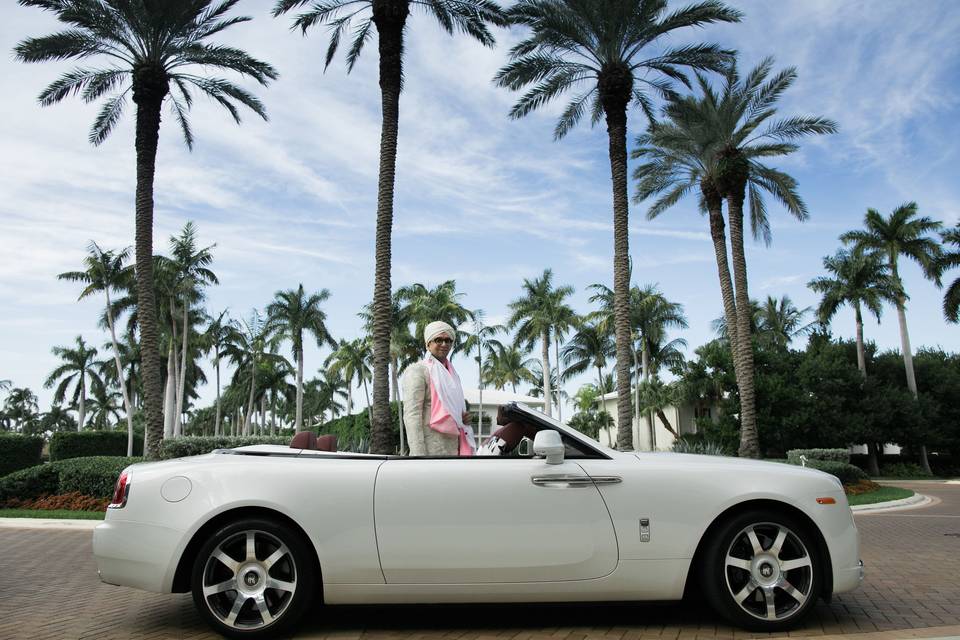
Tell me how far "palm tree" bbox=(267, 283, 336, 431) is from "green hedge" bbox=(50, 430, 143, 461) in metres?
18.7

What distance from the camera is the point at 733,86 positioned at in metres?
26.3

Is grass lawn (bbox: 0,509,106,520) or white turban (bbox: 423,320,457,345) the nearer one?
white turban (bbox: 423,320,457,345)

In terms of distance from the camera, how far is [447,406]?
4.97 metres

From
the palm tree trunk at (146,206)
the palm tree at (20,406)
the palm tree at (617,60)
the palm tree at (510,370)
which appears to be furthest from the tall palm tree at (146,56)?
the palm tree at (20,406)

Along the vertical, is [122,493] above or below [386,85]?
below

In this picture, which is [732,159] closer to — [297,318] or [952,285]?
[952,285]

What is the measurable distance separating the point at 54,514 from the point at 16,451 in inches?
535

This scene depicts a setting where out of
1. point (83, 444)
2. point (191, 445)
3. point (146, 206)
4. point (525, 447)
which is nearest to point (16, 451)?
point (83, 444)

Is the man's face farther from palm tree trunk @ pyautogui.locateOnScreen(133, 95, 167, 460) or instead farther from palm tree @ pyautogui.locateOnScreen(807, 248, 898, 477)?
palm tree @ pyautogui.locateOnScreen(807, 248, 898, 477)

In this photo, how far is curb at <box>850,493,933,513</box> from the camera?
1561 centimetres

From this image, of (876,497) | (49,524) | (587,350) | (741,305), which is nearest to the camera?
(49,524)

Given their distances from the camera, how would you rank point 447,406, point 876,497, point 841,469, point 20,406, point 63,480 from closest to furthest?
point 447,406
point 63,480
point 876,497
point 841,469
point 20,406

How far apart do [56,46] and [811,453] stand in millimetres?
25591

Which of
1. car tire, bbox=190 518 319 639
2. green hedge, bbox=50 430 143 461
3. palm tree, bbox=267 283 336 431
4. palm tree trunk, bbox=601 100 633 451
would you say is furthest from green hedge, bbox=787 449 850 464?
palm tree, bbox=267 283 336 431
